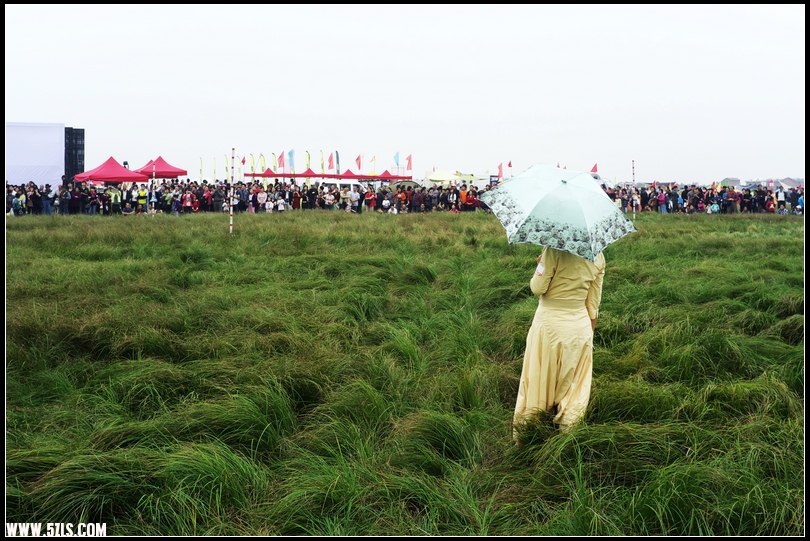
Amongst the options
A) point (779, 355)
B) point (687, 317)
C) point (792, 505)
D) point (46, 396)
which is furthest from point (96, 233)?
point (792, 505)

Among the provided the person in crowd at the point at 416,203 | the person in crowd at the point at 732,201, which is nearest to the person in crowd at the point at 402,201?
the person in crowd at the point at 416,203

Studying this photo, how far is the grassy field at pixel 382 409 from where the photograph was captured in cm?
308

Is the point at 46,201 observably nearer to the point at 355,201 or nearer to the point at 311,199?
the point at 311,199

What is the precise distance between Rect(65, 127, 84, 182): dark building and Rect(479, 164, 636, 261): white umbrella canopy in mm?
37139

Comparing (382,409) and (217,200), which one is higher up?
(217,200)

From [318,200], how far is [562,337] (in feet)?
86.1

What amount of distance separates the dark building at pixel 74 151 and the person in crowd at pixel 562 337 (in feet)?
122

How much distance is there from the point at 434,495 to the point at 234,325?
368 cm

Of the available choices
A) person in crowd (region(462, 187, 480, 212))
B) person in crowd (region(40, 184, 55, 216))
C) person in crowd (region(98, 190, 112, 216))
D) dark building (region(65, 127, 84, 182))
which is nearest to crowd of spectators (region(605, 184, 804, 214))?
person in crowd (region(462, 187, 480, 212))

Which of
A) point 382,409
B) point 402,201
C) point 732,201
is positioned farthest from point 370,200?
point 382,409

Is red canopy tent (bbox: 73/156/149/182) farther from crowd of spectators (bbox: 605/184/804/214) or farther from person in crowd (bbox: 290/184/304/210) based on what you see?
crowd of spectators (bbox: 605/184/804/214)

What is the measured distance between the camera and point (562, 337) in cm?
387

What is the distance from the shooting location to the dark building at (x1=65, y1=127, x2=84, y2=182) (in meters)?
35.9

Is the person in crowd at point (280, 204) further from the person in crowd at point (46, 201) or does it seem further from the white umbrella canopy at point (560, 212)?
the white umbrella canopy at point (560, 212)
